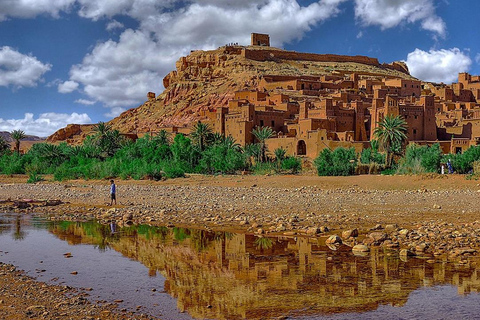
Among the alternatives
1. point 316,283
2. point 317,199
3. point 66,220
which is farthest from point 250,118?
point 316,283

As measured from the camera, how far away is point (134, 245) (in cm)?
1191

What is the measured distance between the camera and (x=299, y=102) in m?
52.0

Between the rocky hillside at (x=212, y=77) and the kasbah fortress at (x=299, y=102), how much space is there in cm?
17

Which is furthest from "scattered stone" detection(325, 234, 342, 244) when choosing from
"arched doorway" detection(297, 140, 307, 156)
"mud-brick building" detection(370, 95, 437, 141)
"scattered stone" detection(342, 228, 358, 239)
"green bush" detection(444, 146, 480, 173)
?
"mud-brick building" detection(370, 95, 437, 141)

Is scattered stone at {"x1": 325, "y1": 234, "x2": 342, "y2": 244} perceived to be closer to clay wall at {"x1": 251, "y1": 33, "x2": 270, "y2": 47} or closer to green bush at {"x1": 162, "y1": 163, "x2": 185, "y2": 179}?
green bush at {"x1": 162, "y1": 163, "x2": 185, "y2": 179}

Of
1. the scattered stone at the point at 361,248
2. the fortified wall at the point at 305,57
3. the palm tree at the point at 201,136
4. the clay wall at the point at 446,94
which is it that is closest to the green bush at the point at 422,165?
the palm tree at the point at 201,136

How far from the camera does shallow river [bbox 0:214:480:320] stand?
7121 millimetres

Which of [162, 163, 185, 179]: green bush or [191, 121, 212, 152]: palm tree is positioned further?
[191, 121, 212, 152]: palm tree

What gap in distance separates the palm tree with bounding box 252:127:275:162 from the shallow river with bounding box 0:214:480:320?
2807 cm

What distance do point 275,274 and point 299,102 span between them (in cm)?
4401

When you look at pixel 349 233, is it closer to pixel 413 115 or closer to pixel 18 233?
pixel 18 233

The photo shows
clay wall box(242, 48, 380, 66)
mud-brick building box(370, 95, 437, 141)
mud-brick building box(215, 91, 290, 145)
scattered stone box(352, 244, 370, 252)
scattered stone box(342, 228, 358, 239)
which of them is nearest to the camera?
scattered stone box(352, 244, 370, 252)

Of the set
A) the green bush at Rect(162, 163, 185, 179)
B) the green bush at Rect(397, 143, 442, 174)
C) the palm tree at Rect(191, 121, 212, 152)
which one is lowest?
the green bush at Rect(162, 163, 185, 179)

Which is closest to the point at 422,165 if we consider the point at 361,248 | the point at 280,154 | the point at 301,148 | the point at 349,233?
the point at 280,154
